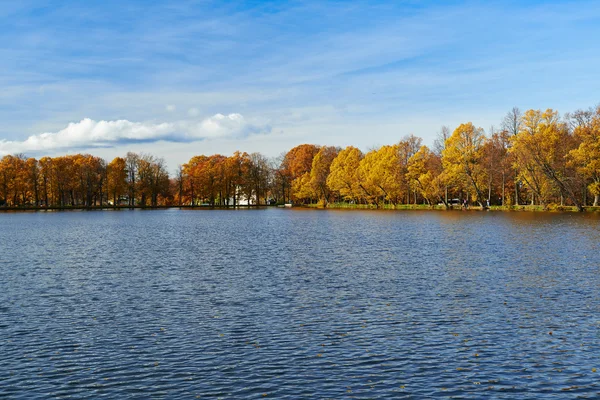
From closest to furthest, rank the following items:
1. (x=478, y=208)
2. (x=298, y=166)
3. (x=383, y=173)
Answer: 1. (x=478, y=208)
2. (x=383, y=173)
3. (x=298, y=166)

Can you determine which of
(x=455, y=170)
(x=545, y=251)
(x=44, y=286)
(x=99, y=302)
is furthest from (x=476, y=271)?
(x=455, y=170)

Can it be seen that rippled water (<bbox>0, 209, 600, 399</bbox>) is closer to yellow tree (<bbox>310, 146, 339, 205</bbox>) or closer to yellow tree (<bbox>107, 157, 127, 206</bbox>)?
yellow tree (<bbox>310, 146, 339, 205</bbox>)

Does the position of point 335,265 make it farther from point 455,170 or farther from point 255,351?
point 455,170

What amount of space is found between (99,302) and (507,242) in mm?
33869

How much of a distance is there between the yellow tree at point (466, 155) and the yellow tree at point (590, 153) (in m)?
18.3

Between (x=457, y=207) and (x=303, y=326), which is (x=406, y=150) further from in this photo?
(x=303, y=326)

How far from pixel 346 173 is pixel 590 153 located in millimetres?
62117

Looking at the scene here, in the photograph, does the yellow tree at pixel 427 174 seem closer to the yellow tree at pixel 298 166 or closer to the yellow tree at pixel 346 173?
the yellow tree at pixel 346 173

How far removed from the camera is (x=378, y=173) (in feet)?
413

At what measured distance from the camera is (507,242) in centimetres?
4578

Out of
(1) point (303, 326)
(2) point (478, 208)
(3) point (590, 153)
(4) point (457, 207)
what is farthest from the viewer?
(4) point (457, 207)

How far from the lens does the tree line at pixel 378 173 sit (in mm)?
94000

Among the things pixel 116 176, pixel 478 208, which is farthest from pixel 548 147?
pixel 116 176


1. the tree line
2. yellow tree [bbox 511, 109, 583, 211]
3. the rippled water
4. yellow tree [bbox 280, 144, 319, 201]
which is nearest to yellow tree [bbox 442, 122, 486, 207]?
the tree line
